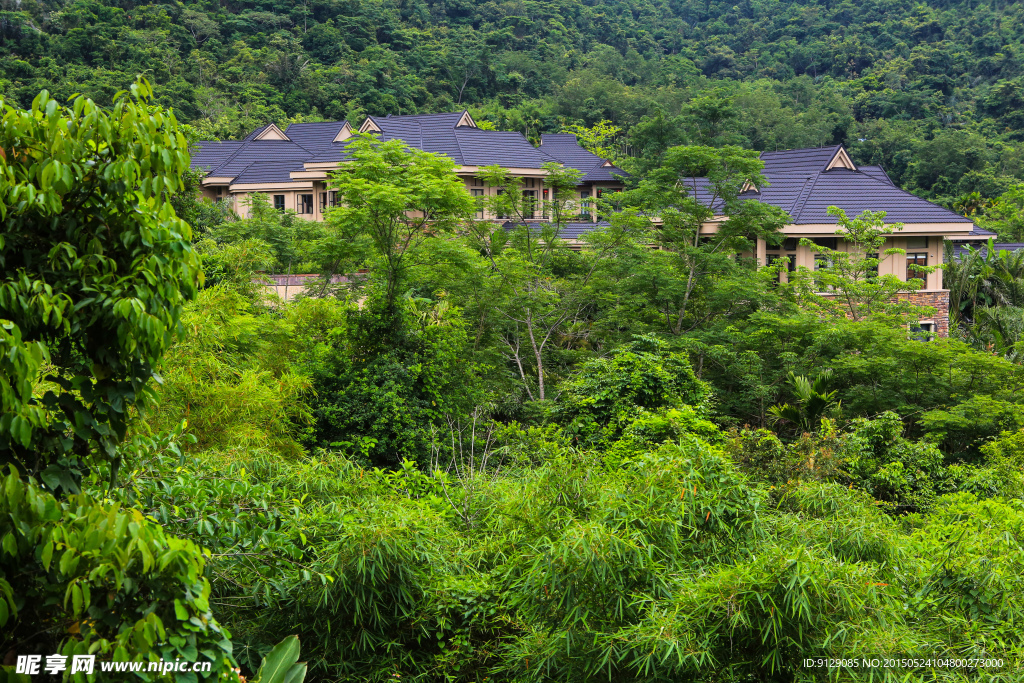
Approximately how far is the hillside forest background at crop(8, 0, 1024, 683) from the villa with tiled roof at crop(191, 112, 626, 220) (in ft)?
10.1

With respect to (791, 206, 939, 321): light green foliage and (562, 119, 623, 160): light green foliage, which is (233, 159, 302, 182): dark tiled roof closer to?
(562, 119, 623, 160): light green foliage

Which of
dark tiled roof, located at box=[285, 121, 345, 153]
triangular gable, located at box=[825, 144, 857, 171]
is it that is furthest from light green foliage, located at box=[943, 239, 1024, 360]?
dark tiled roof, located at box=[285, 121, 345, 153]

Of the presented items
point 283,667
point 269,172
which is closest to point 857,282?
point 283,667

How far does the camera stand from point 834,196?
24250 millimetres

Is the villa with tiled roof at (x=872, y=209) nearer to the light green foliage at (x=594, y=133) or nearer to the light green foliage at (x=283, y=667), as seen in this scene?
the light green foliage at (x=283, y=667)

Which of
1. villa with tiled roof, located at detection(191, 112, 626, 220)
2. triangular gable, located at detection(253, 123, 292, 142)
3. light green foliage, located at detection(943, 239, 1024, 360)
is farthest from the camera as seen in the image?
triangular gable, located at detection(253, 123, 292, 142)

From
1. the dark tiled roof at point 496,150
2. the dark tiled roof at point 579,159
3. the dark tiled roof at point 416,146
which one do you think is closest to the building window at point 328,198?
the dark tiled roof at point 416,146

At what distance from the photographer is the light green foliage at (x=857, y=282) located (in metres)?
18.7

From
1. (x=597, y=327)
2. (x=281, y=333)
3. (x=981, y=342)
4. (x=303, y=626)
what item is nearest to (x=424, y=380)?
(x=281, y=333)

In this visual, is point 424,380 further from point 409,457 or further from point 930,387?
point 930,387

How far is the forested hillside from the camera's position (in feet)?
135

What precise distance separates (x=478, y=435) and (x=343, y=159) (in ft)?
56.9

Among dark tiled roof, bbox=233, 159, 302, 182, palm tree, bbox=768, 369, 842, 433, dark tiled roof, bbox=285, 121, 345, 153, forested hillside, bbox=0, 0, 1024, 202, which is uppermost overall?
forested hillside, bbox=0, 0, 1024, 202

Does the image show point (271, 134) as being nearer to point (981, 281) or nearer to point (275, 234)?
point (275, 234)
